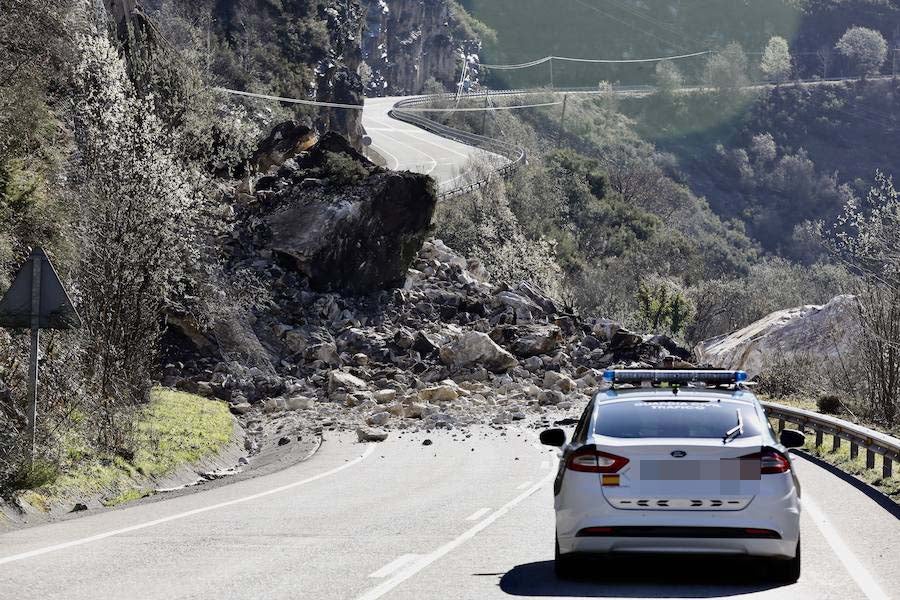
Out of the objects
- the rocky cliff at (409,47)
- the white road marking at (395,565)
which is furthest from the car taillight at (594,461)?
the rocky cliff at (409,47)

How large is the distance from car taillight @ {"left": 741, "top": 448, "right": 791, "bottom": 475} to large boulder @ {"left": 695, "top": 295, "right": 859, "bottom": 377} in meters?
27.3

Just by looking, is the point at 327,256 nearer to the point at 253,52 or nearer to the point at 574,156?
the point at 253,52

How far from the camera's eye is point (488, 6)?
196250mm

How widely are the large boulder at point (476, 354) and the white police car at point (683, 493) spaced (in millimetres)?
29790

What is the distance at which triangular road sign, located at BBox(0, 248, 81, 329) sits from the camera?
13.4 meters

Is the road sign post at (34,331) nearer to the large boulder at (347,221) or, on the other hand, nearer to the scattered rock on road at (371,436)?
the scattered rock on road at (371,436)

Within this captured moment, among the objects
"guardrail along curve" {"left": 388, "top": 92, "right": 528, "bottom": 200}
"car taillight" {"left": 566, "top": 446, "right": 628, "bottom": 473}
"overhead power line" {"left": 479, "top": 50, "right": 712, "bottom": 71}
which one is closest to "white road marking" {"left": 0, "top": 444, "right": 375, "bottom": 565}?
"car taillight" {"left": 566, "top": 446, "right": 628, "bottom": 473}

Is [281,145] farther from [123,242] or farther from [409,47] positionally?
[409,47]

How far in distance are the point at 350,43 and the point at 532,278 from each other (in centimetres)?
2022

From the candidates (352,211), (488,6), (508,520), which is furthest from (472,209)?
(488,6)

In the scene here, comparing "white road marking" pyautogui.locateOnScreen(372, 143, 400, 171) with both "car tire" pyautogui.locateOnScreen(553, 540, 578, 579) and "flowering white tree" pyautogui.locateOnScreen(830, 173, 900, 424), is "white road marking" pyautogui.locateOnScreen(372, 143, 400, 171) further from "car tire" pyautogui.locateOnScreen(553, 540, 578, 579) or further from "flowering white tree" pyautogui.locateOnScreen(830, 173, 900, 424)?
"car tire" pyautogui.locateOnScreen(553, 540, 578, 579)

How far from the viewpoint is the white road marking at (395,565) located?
8.60 meters

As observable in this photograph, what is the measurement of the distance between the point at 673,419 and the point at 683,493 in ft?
2.26

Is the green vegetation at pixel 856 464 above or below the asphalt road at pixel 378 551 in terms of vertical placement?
below
